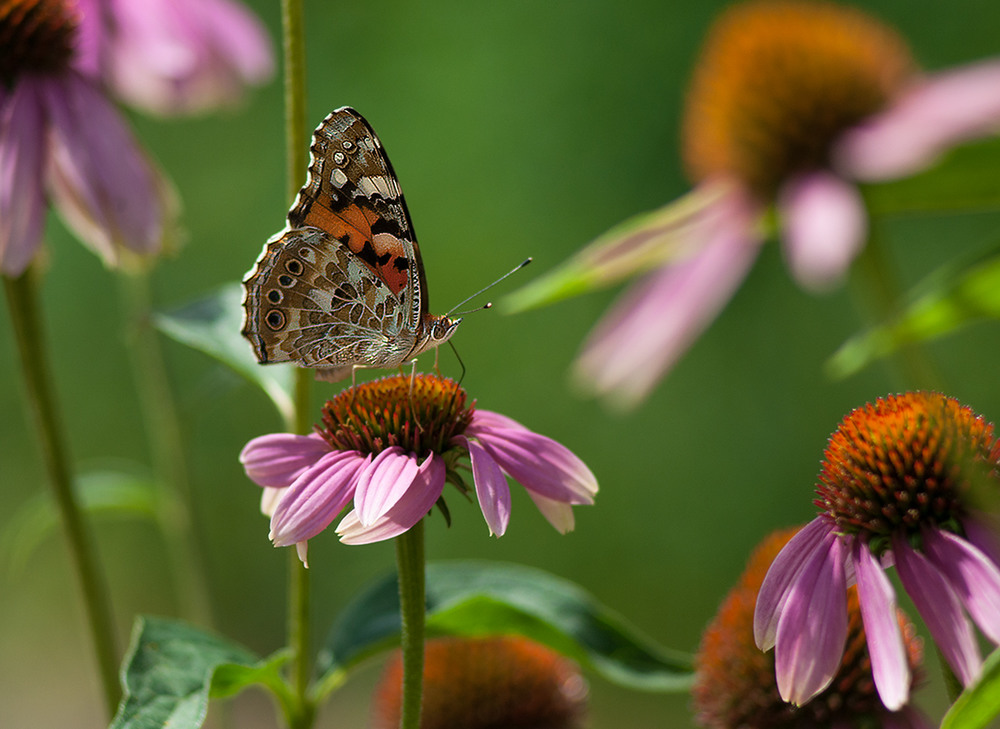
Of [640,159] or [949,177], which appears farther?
[640,159]

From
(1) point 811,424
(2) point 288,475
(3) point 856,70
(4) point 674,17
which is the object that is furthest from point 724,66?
(4) point 674,17

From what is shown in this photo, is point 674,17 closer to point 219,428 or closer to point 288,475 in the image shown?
point 219,428

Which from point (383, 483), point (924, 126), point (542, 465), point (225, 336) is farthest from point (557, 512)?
point (924, 126)

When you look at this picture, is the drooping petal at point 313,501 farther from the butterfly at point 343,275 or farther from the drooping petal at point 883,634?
the drooping petal at point 883,634

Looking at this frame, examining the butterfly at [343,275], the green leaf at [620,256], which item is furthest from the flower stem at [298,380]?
the green leaf at [620,256]

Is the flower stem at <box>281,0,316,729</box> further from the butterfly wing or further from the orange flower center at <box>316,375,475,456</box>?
the orange flower center at <box>316,375,475,456</box>

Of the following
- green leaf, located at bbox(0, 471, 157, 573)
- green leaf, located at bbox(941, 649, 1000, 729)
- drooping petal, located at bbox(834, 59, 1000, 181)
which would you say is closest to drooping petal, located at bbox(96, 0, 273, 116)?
green leaf, located at bbox(0, 471, 157, 573)
